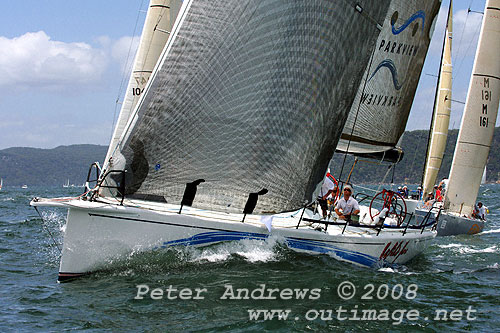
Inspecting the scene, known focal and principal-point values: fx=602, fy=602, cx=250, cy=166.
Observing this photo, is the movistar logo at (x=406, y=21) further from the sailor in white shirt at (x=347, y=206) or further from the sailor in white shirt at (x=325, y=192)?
the sailor in white shirt at (x=347, y=206)

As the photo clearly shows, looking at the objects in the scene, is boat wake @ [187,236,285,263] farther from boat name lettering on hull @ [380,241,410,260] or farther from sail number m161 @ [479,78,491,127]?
sail number m161 @ [479,78,491,127]

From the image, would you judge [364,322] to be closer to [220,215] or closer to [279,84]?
[220,215]

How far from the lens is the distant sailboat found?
1869 centimetres

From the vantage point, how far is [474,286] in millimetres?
8898

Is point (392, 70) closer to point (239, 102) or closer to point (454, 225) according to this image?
point (239, 102)

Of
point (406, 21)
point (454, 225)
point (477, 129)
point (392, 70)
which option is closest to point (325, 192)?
point (392, 70)

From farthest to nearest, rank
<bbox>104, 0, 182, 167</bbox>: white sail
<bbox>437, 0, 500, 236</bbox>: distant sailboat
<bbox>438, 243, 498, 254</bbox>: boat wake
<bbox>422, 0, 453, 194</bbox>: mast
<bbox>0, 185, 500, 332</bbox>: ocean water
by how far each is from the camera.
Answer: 1. <bbox>422, 0, 453, 194</bbox>: mast
2. <bbox>437, 0, 500, 236</bbox>: distant sailboat
3. <bbox>104, 0, 182, 167</bbox>: white sail
4. <bbox>438, 243, 498, 254</bbox>: boat wake
5. <bbox>0, 185, 500, 332</bbox>: ocean water

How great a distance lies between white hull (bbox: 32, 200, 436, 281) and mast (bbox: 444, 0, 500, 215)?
10826mm

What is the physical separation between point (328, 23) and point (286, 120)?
150 centimetres

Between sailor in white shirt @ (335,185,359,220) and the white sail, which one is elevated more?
the white sail

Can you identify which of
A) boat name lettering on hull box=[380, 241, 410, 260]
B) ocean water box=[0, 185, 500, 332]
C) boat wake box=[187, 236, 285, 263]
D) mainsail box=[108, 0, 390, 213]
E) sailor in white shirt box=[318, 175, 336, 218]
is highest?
mainsail box=[108, 0, 390, 213]

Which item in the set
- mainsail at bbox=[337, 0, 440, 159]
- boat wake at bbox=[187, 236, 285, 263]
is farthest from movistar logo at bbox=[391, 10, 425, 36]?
boat wake at bbox=[187, 236, 285, 263]

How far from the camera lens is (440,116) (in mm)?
26734

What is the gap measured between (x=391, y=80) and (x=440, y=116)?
1510 cm
